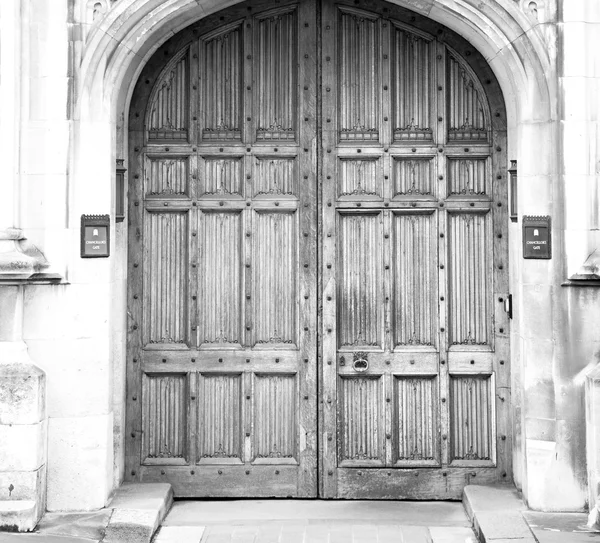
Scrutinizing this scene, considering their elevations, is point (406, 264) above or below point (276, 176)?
below

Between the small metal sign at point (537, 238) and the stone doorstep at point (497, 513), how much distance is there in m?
1.67

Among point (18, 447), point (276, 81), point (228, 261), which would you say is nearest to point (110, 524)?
point (18, 447)

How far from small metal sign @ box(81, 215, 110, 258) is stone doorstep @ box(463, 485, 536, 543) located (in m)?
3.01

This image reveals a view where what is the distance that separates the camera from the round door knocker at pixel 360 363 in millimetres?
6820

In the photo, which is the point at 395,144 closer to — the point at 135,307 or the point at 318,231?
the point at 318,231

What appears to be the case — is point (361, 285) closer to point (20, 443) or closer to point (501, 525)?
point (501, 525)

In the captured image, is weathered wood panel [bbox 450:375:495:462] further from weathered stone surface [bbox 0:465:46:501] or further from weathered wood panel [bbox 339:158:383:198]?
weathered stone surface [bbox 0:465:46:501]

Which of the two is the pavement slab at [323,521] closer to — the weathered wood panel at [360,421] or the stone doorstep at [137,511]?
the stone doorstep at [137,511]

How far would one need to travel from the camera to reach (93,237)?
20.7 feet

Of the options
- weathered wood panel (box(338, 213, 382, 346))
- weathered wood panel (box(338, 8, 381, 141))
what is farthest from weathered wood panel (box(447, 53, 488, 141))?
weathered wood panel (box(338, 213, 382, 346))

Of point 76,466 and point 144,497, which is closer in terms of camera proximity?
point 76,466

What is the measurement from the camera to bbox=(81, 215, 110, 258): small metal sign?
20.6 feet

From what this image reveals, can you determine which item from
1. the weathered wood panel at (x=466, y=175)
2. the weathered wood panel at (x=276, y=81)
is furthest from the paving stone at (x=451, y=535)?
the weathered wood panel at (x=276, y=81)

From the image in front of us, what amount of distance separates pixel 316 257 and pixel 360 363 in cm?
83
